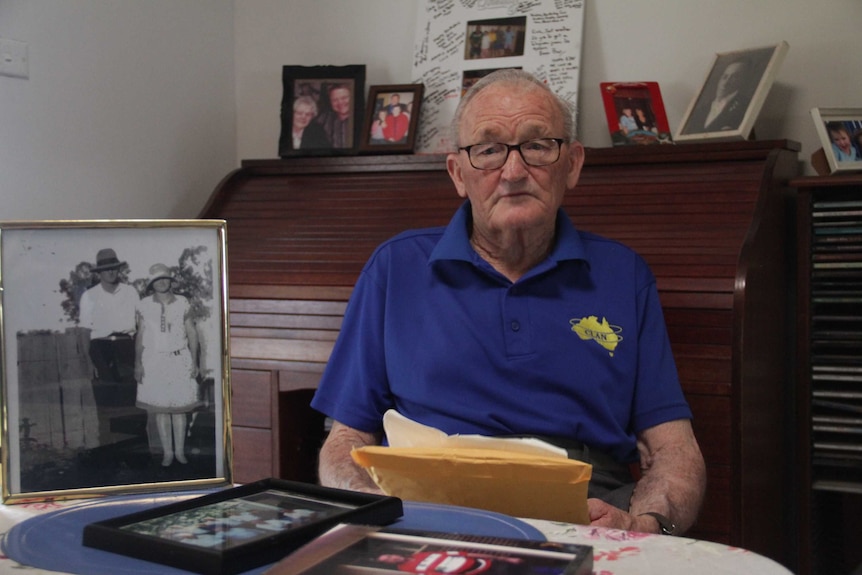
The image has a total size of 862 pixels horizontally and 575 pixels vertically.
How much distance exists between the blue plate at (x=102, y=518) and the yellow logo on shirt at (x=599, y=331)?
0.63 m

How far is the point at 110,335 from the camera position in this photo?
101 cm

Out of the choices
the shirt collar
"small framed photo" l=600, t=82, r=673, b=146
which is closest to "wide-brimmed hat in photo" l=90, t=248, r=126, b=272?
the shirt collar

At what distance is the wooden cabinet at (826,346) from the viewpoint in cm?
203

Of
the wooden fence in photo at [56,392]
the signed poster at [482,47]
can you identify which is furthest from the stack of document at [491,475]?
the signed poster at [482,47]

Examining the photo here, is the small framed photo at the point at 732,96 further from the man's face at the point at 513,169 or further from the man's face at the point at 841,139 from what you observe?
the man's face at the point at 513,169

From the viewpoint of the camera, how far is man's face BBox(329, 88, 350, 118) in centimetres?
272

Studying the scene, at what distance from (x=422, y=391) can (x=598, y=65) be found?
4.66ft

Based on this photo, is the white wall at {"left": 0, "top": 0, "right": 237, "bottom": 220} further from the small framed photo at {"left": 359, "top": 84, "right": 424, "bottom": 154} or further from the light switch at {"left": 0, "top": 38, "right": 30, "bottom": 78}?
the small framed photo at {"left": 359, "top": 84, "right": 424, "bottom": 154}

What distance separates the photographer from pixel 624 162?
88.7 inches

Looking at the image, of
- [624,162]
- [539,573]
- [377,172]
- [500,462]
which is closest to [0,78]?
[377,172]

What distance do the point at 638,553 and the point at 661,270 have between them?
1.22m

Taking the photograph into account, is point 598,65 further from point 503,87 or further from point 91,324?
point 91,324

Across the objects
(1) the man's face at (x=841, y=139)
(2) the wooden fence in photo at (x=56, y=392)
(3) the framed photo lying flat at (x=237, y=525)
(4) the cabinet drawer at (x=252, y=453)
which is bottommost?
(4) the cabinet drawer at (x=252, y=453)

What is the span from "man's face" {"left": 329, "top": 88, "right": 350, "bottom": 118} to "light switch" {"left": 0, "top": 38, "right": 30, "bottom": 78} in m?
0.84
